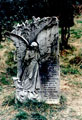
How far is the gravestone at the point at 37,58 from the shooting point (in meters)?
8.13

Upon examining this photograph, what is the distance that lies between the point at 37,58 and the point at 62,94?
1998 mm

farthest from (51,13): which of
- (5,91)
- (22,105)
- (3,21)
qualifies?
(22,105)

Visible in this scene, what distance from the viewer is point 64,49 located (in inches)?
586

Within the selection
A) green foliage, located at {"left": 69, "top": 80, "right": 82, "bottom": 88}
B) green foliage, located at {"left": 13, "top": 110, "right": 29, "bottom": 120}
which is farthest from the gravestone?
green foliage, located at {"left": 69, "top": 80, "right": 82, "bottom": 88}

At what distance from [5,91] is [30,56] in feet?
7.54

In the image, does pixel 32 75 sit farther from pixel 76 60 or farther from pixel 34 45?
pixel 76 60

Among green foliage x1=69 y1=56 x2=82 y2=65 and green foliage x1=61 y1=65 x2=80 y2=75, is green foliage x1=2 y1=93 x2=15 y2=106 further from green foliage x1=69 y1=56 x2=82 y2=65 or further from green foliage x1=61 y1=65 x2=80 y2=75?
green foliage x1=69 y1=56 x2=82 y2=65

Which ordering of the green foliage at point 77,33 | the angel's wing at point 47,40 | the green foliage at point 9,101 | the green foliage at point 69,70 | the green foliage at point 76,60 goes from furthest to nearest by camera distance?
1. the green foliage at point 77,33
2. the green foliage at point 76,60
3. the green foliage at point 69,70
4. the green foliage at point 9,101
5. the angel's wing at point 47,40

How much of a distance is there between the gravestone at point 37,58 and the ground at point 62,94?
0.39m

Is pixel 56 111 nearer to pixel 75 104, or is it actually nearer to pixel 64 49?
pixel 75 104

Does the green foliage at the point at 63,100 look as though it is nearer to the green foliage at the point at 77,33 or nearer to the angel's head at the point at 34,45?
the angel's head at the point at 34,45

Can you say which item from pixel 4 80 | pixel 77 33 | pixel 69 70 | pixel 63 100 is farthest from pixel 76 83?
pixel 77 33

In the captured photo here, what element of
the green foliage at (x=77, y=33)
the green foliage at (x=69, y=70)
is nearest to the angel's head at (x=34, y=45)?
the green foliage at (x=69, y=70)

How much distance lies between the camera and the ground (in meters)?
7.88
